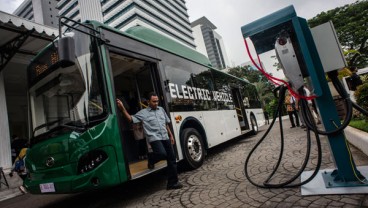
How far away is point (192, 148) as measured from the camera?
5207mm

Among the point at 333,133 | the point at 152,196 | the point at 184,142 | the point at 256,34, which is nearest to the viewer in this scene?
the point at 333,133

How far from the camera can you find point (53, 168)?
11.3ft

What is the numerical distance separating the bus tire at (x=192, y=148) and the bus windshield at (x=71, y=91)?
212 centimetres

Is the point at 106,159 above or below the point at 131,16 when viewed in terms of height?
below

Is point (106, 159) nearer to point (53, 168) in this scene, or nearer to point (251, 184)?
point (53, 168)

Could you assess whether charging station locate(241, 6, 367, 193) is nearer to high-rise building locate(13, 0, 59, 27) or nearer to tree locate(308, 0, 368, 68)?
tree locate(308, 0, 368, 68)

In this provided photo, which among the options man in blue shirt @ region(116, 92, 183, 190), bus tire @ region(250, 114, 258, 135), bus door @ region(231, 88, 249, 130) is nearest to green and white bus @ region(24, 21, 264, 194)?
man in blue shirt @ region(116, 92, 183, 190)

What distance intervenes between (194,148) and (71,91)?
2955mm

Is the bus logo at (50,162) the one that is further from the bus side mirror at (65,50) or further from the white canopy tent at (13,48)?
the white canopy tent at (13,48)

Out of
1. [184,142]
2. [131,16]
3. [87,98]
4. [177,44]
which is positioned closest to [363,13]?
[177,44]

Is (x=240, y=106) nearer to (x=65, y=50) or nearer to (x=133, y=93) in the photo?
(x=133, y=93)

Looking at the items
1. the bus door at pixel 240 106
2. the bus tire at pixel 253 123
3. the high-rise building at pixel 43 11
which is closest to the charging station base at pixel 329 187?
the bus door at pixel 240 106

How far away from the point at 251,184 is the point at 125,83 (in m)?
4.61

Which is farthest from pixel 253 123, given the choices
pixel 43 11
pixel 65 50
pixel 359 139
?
pixel 43 11
